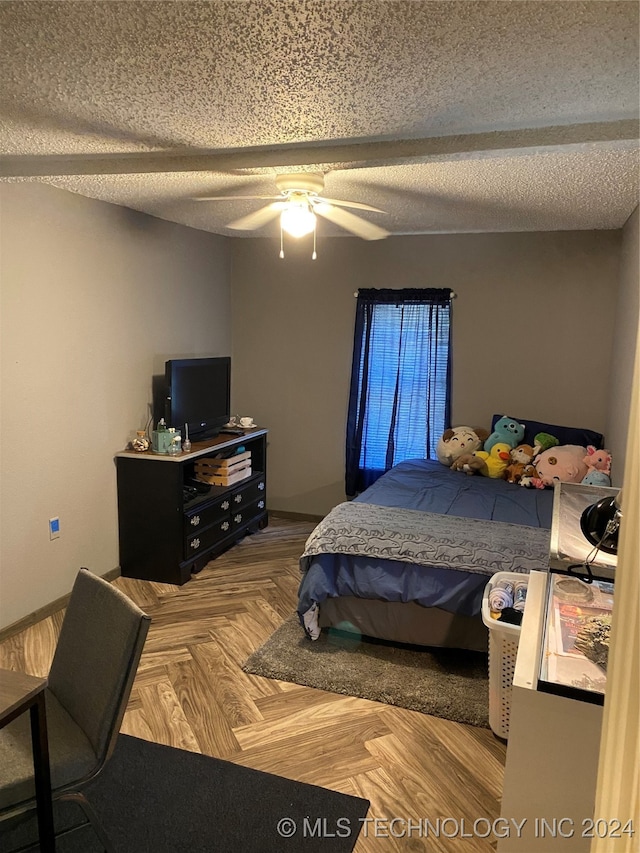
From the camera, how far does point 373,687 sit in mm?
2732

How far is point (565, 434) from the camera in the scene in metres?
4.22

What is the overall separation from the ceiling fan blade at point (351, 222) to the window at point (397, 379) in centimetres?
53

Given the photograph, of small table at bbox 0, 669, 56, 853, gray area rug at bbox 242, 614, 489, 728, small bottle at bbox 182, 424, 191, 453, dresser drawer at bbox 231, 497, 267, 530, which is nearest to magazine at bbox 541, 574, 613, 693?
gray area rug at bbox 242, 614, 489, 728

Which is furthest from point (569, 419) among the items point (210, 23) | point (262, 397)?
point (210, 23)

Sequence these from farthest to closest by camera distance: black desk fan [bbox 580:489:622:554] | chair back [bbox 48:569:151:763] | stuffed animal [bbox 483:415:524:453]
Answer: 1. stuffed animal [bbox 483:415:524:453]
2. chair back [bbox 48:569:151:763]
3. black desk fan [bbox 580:489:622:554]

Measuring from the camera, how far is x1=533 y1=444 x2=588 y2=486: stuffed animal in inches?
152

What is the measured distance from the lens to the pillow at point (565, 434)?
4137mm

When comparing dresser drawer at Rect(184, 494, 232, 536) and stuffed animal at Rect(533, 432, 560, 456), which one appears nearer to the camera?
dresser drawer at Rect(184, 494, 232, 536)

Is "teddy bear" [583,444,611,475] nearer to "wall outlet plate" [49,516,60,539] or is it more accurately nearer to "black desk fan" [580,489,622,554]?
"black desk fan" [580,489,622,554]

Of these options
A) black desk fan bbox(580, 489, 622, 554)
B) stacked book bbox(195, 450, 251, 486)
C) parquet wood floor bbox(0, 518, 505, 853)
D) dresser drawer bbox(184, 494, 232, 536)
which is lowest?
parquet wood floor bbox(0, 518, 505, 853)

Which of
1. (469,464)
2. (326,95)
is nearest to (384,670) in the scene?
(469,464)

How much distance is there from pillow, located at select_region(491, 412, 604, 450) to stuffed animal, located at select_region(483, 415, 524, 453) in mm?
62

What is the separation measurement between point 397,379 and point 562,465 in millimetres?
1412

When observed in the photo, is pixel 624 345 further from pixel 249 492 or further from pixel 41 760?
pixel 41 760
